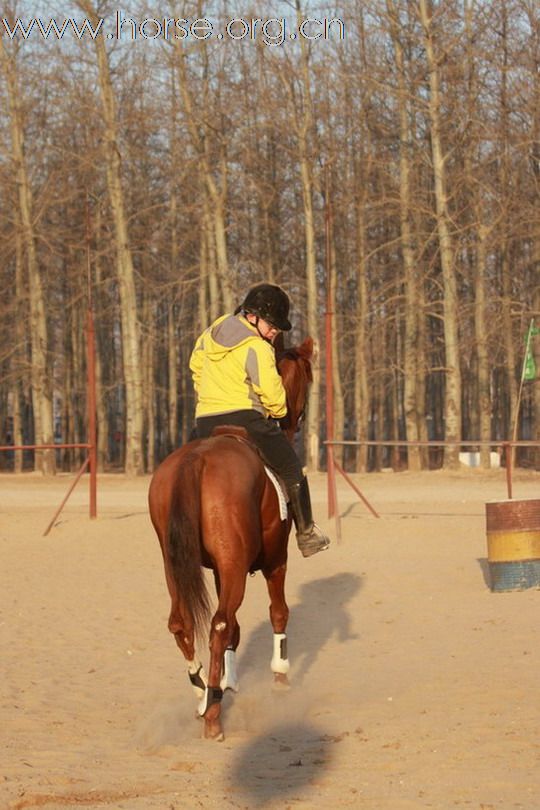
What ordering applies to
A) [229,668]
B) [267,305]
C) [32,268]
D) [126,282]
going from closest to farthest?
[229,668]
[267,305]
[126,282]
[32,268]

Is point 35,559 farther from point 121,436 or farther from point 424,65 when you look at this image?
point 121,436

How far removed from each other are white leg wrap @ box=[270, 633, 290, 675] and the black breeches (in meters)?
1.22

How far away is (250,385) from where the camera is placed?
811 cm

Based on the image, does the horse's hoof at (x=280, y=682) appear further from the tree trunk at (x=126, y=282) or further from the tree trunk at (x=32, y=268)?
the tree trunk at (x=32, y=268)

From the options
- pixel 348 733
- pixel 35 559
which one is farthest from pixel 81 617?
pixel 348 733

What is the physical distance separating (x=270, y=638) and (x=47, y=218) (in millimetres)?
32933

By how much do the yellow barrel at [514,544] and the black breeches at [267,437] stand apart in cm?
567

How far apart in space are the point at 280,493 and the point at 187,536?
1015 millimetres

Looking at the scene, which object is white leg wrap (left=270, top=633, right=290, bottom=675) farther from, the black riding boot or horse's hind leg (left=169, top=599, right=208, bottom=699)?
horse's hind leg (left=169, top=599, right=208, bottom=699)

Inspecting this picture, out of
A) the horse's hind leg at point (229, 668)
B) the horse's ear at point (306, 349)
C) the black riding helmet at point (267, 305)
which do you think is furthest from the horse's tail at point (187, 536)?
the horse's ear at point (306, 349)

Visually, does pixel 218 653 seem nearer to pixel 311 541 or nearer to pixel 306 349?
pixel 311 541

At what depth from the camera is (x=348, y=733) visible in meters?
7.27

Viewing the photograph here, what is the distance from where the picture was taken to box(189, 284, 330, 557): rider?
8016 mm

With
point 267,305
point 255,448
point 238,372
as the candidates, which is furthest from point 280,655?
point 267,305
